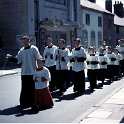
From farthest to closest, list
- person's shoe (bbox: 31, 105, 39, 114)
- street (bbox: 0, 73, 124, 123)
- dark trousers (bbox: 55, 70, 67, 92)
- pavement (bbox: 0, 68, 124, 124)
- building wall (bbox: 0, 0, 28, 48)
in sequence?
building wall (bbox: 0, 0, 28, 48), dark trousers (bbox: 55, 70, 67, 92), person's shoe (bbox: 31, 105, 39, 114), street (bbox: 0, 73, 124, 123), pavement (bbox: 0, 68, 124, 124)

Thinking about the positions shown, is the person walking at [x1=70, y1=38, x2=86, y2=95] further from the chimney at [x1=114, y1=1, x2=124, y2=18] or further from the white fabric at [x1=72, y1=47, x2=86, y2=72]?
the chimney at [x1=114, y1=1, x2=124, y2=18]

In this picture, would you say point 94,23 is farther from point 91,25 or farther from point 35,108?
point 35,108

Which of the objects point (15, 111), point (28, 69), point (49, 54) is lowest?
point (15, 111)

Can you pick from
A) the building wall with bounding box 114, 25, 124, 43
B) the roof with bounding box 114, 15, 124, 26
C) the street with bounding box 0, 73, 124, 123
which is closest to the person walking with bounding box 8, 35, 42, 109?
the street with bounding box 0, 73, 124, 123

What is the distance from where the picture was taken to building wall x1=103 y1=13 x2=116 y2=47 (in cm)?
7450

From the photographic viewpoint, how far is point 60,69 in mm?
16141

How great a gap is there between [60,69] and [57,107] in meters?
3.41

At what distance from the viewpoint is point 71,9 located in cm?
5619

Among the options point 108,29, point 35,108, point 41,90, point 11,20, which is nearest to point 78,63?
point 41,90

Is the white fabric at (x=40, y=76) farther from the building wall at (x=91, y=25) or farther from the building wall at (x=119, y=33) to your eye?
the building wall at (x=119, y=33)

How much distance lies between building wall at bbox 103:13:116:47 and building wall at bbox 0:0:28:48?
97.3 ft

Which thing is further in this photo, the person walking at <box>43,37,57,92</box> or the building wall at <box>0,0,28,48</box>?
the building wall at <box>0,0,28,48</box>

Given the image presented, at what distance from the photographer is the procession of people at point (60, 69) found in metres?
12.7

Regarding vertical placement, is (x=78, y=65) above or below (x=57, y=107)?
above
